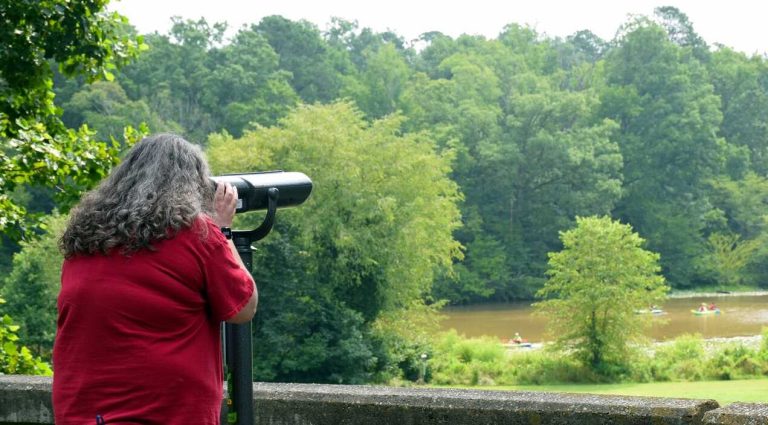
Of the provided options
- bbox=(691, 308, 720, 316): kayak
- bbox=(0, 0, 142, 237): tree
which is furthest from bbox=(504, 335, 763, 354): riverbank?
bbox=(0, 0, 142, 237): tree

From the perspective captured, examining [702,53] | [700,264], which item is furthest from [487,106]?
[702,53]

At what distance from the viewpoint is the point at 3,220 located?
6766 millimetres

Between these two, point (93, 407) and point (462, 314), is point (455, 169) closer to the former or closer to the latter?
point (462, 314)

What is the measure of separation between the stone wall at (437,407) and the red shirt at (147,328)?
4.61 feet

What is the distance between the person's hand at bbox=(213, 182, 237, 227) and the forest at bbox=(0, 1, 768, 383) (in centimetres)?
2771

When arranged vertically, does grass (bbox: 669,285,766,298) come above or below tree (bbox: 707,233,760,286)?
below

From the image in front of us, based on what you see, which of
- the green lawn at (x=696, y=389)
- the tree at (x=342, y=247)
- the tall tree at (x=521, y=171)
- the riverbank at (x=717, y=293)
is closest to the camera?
the green lawn at (x=696, y=389)

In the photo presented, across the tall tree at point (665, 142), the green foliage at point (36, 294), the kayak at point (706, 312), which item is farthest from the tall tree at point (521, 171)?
the green foliage at point (36, 294)

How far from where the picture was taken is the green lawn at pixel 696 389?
21.6 meters

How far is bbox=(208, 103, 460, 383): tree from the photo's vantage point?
30734 mm

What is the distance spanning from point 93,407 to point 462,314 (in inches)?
1977

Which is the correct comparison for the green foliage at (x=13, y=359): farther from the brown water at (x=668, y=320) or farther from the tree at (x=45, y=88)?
the brown water at (x=668, y=320)

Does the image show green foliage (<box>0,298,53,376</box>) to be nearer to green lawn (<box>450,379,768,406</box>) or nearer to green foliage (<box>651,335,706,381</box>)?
green lawn (<box>450,379,768,406</box>)

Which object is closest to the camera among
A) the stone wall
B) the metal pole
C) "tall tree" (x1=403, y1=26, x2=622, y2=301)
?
the metal pole
